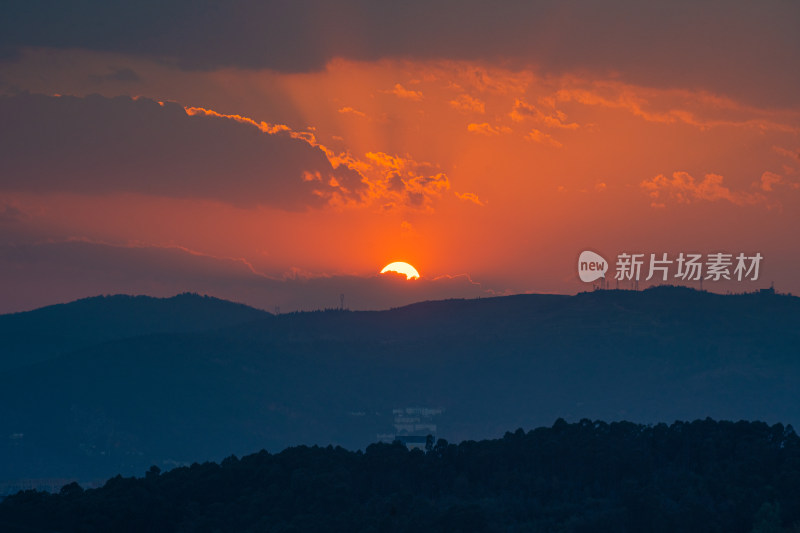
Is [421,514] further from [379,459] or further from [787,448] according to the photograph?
[787,448]

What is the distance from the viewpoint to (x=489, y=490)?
4343 inches

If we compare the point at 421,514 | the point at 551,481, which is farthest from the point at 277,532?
the point at 551,481

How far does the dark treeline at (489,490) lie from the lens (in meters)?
97.5

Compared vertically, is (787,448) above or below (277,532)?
above

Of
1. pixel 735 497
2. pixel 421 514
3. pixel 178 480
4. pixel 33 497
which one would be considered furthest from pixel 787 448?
pixel 33 497

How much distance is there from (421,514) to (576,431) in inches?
966

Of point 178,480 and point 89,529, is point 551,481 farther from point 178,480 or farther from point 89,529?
point 89,529

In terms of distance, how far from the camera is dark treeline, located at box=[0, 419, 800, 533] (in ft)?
320

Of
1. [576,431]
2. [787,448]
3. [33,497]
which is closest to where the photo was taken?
[33,497]

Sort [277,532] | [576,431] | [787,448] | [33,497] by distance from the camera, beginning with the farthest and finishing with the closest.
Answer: [576,431]
[787,448]
[33,497]
[277,532]

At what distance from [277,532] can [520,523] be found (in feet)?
59.3

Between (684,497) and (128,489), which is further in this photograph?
(128,489)

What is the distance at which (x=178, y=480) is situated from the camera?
361 feet

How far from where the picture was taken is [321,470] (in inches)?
4328
